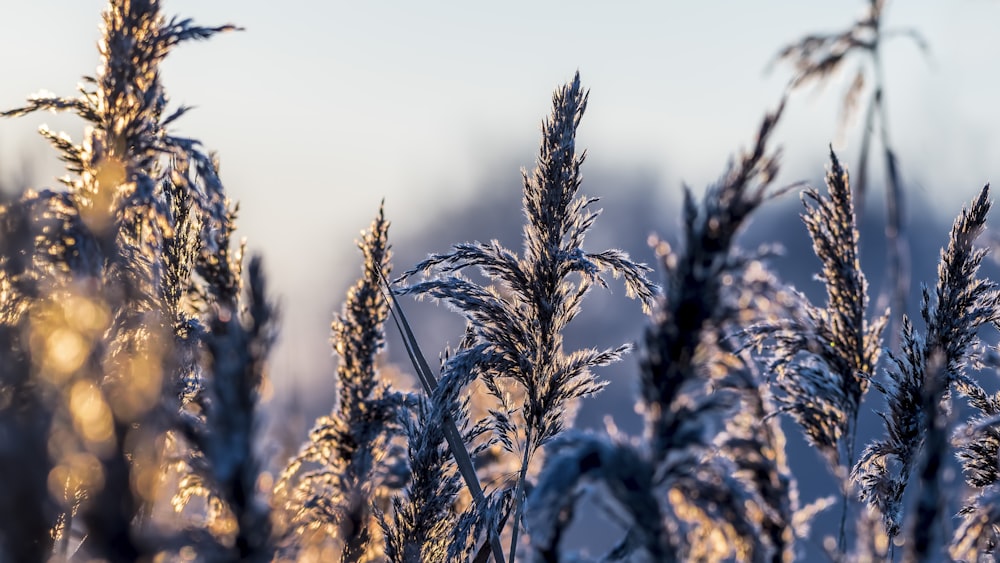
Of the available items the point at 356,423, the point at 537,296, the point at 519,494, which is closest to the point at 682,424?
the point at 519,494

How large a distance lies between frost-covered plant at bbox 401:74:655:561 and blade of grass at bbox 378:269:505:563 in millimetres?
201

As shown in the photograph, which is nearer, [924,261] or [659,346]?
[659,346]

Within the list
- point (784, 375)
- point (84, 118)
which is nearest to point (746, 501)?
point (784, 375)

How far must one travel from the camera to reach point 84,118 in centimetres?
374

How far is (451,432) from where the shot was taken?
372 centimetres

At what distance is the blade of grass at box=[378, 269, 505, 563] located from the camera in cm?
367

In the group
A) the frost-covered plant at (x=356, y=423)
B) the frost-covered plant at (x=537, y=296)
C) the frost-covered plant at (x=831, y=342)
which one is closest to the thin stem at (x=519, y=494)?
the frost-covered plant at (x=537, y=296)

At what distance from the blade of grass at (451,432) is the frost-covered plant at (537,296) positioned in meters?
0.20

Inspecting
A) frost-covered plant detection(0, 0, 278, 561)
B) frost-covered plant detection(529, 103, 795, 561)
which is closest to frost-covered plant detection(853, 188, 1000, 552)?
frost-covered plant detection(529, 103, 795, 561)

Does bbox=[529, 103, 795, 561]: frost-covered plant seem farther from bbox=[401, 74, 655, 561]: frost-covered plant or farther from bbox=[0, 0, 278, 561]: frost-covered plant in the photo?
bbox=[401, 74, 655, 561]: frost-covered plant

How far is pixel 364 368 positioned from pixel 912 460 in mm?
2476

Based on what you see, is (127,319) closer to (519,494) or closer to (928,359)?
(519,494)

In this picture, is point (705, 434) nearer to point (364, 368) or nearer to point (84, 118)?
point (364, 368)

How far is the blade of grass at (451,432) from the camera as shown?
3.67m
